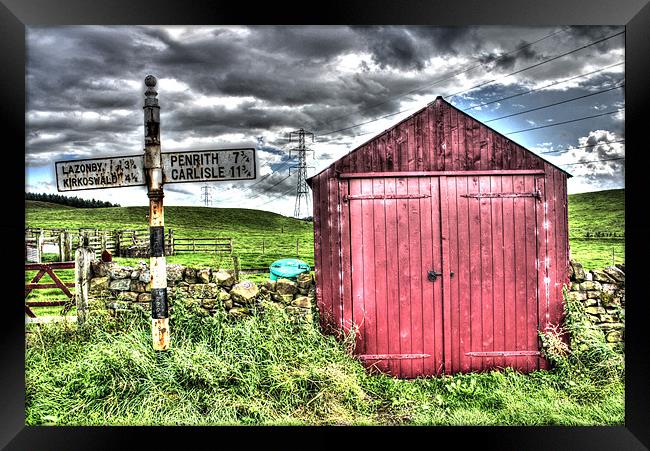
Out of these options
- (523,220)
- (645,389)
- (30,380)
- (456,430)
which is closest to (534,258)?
(523,220)

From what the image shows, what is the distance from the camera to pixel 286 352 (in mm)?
4316

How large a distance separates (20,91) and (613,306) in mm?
6725

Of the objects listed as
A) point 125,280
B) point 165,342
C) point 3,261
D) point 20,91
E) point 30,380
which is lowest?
point 30,380

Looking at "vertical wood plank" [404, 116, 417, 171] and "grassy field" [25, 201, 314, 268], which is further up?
"vertical wood plank" [404, 116, 417, 171]

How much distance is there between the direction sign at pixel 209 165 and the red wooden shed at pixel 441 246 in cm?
108

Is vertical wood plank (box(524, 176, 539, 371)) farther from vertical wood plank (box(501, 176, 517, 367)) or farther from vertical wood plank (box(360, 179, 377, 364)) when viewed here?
vertical wood plank (box(360, 179, 377, 364))

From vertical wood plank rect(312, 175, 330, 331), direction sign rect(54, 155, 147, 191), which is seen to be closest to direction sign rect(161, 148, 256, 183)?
direction sign rect(54, 155, 147, 191)

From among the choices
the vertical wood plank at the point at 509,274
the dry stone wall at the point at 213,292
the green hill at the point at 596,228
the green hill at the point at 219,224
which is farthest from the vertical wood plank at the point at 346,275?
the green hill at the point at 219,224

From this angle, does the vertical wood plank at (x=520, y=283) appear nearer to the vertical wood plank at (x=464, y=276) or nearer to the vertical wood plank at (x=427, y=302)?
the vertical wood plank at (x=464, y=276)

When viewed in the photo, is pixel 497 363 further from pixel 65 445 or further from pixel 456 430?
pixel 65 445

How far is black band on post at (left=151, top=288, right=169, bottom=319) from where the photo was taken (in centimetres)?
425

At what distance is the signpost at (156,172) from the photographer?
4016 millimetres

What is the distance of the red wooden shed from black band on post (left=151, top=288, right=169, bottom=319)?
1.69 meters

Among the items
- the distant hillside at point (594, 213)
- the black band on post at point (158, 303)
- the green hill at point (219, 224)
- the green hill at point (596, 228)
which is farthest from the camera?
the green hill at point (219, 224)
